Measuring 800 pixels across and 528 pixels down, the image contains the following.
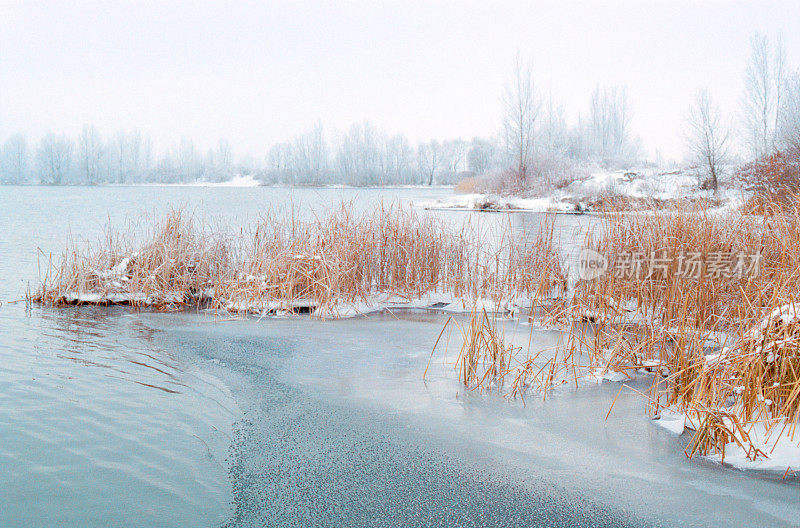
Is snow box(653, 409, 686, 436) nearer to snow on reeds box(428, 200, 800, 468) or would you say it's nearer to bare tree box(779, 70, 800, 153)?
snow on reeds box(428, 200, 800, 468)

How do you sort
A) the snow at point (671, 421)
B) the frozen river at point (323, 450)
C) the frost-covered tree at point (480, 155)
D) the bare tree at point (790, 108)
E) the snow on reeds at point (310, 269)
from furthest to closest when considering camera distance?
the frost-covered tree at point (480, 155) → the bare tree at point (790, 108) → the snow on reeds at point (310, 269) → the snow at point (671, 421) → the frozen river at point (323, 450)

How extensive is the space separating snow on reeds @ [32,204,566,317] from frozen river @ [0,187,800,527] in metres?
2.18

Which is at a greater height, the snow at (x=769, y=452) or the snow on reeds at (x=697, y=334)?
the snow on reeds at (x=697, y=334)

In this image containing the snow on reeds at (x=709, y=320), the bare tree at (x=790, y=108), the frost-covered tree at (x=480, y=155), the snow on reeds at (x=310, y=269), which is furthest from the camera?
the frost-covered tree at (x=480, y=155)

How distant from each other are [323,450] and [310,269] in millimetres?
4715

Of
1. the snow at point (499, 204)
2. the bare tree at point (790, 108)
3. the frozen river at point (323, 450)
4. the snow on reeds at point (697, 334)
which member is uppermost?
the bare tree at point (790, 108)

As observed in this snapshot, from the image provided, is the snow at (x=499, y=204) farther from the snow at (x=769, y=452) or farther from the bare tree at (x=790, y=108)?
the snow at (x=769, y=452)

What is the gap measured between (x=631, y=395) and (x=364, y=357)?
2475 millimetres

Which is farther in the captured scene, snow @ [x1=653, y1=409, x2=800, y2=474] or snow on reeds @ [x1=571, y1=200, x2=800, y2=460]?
snow on reeds @ [x1=571, y1=200, x2=800, y2=460]

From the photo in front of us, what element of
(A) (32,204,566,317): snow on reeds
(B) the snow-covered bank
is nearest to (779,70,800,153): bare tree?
(B) the snow-covered bank

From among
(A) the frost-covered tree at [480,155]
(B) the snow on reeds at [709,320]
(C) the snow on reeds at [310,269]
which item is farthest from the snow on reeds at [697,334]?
(A) the frost-covered tree at [480,155]

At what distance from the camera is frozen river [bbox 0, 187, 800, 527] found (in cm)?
292

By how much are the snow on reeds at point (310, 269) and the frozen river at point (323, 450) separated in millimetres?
2184

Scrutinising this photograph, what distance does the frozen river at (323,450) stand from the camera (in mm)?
2922
